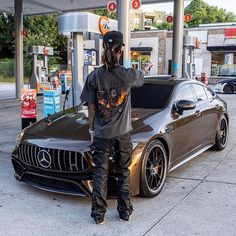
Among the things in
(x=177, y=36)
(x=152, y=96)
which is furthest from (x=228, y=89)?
(x=152, y=96)

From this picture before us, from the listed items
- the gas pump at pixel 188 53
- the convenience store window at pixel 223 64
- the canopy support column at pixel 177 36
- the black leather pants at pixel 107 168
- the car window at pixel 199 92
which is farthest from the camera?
the convenience store window at pixel 223 64

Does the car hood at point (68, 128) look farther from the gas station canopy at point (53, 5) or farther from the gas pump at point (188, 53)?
the gas station canopy at point (53, 5)

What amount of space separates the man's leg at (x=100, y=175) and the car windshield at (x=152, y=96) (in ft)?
5.59

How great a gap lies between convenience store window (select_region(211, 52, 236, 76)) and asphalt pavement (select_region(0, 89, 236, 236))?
26.3m

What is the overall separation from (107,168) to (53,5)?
51.8 ft

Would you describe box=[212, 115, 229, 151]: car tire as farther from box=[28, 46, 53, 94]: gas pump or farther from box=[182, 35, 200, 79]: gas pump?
box=[28, 46, 53, 94]: gas pump

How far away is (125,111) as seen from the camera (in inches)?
145

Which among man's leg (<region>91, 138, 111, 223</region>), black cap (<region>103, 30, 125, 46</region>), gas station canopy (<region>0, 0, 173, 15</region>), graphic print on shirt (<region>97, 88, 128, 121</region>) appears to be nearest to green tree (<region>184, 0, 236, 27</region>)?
gas station canopy (<region>0, 0, 173, 15</region>)

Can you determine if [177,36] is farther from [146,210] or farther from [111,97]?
[111,97]

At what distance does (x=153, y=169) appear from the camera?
4.48m

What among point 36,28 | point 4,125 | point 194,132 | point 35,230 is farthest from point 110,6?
point 36,28

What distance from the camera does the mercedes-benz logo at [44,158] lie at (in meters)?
4.19

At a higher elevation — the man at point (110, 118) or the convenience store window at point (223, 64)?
the convenience store window at point (223, 64)

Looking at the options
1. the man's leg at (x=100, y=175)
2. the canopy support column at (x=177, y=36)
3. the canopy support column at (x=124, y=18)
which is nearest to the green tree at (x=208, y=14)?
the canopy support column at (x=177, y=36)
